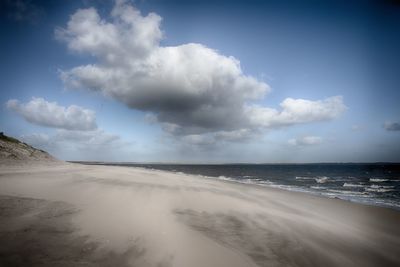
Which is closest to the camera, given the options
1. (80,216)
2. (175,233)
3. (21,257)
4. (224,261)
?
(21,257)

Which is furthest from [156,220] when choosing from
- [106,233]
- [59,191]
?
[59,191]

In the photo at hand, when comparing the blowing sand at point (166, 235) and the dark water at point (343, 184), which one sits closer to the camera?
the blowing sand at point (166, 235)

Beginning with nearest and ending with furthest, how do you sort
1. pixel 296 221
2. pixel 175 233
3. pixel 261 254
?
pixel 261 254, pixel 175 233, pixel 296 221

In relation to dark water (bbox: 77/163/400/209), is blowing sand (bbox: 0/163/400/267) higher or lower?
higher

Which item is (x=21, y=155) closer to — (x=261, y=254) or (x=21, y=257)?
(x=21, y=257)

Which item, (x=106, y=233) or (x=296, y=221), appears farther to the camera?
(x=296, y=221)

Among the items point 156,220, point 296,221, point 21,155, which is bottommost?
point 296,221

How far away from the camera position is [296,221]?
382 inches

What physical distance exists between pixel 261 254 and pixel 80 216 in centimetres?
595

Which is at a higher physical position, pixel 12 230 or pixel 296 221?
pixel 12 230

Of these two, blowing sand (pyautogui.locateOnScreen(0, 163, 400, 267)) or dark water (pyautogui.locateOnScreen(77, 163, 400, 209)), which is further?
dark water (pyautogui.locateOnScreen(77, 163, 400, 209))

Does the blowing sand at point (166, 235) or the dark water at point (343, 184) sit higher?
the blowing sand at point (166, 235)

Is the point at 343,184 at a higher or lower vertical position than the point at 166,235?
lower

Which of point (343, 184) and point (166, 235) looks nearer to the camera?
point (166, 235)
